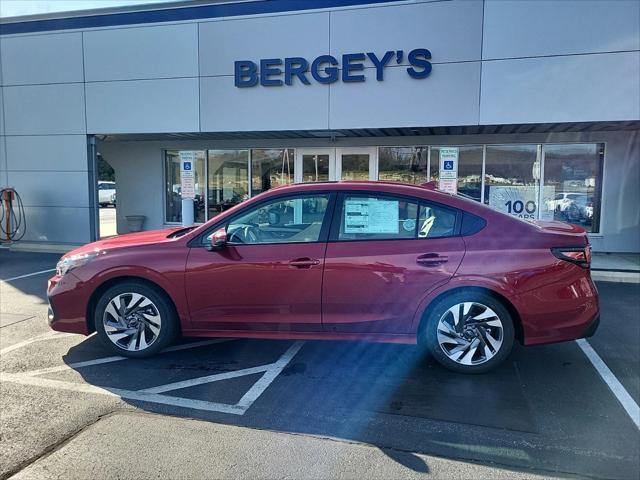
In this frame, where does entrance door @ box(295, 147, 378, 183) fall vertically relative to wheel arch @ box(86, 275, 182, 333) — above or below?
above

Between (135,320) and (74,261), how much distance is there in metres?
0.80

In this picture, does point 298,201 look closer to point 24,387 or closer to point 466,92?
point 24,387

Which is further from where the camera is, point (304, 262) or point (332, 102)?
point (332, 102)

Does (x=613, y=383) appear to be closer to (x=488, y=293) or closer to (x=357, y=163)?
(x=488, y=293)

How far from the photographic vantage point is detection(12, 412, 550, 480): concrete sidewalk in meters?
2.91

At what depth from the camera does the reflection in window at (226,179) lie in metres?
13.2

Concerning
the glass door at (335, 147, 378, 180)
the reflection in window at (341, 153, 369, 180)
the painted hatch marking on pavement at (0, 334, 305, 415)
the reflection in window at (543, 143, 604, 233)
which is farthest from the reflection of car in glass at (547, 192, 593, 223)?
the painted hatch marking on pavement at (0, 334, 305, 415)

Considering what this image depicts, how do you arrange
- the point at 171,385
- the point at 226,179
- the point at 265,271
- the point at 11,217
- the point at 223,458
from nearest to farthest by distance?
the point at 223,458 → the point at 171,385 → the point at 265,271 → the point at 11,217 → the point at 226,179

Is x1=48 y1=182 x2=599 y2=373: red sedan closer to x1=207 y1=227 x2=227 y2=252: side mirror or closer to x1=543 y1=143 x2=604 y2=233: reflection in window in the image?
x1=207 y1=227 x2=227 y2=252: side mirror

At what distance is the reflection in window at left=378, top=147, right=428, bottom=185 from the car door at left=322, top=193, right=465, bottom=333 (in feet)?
25.8

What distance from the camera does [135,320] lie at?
15.2 ft

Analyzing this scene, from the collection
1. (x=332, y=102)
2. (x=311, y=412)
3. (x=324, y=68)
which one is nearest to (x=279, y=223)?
(x=311, y=412)

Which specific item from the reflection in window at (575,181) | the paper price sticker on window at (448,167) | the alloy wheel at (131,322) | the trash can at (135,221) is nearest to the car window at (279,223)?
the alloy wheel at (131,322)

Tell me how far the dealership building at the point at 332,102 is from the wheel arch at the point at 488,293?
242 inches
